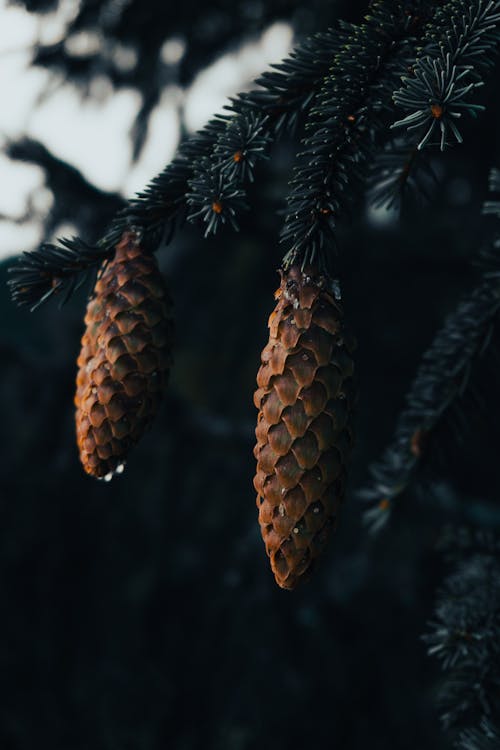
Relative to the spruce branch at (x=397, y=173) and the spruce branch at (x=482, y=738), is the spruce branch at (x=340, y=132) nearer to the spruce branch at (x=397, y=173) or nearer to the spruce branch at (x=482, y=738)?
the spruce branch at (x=397, y=173)

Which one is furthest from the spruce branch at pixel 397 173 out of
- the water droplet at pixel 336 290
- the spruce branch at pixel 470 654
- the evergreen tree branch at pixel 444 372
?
the spruce branch at pixel 470 654

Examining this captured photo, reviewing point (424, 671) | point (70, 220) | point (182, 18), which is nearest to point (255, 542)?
point (424, 671)

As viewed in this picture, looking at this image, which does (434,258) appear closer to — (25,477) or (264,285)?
(264,285)

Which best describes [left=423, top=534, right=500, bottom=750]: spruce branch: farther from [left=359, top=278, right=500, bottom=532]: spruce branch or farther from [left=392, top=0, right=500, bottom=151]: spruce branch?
[left=392, top=0, right=500, bottom=151]: spruce branch

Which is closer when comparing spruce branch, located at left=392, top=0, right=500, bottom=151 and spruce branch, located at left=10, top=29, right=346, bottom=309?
spruce branch, located at left=392, top=0, right=500, bottom=151

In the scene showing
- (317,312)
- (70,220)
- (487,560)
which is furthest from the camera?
(70,220)

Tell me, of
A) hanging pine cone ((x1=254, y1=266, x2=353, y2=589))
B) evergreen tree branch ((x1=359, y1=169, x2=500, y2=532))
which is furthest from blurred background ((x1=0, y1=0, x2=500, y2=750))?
hanging pine cone ((x1=254, y1=266, x2=353, y2=589))
